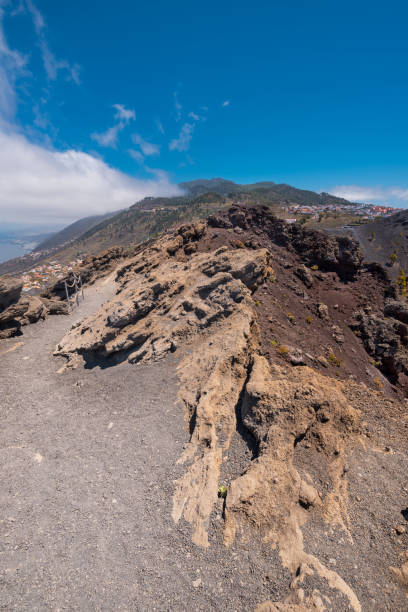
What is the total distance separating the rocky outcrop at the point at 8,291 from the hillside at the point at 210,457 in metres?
3.18

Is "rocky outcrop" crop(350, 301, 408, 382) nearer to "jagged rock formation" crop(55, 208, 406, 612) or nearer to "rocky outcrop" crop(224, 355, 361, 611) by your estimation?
"jagged rock formation" crop(55, 208, 406, 612)

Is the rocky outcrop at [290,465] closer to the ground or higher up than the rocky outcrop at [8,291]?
closer to the ground

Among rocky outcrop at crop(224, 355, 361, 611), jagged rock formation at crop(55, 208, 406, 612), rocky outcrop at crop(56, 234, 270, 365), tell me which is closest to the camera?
rocky outcrop at crop(224, 355, 361, 611)

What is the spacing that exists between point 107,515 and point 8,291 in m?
16.2

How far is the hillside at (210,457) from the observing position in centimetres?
527

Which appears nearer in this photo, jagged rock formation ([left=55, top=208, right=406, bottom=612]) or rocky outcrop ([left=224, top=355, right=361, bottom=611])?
rocky outcrop ([left=224, top=355, right=361, bottom=611])

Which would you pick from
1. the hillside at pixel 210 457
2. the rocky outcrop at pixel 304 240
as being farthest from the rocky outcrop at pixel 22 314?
the rocky outcrop at pixel 304 240

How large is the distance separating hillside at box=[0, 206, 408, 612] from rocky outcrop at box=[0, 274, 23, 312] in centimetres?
318

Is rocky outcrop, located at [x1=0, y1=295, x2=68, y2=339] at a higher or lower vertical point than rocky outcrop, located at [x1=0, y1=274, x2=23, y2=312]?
lower

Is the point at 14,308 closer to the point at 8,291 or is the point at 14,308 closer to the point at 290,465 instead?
the point at 8,291

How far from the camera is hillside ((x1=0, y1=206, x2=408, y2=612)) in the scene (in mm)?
A: 5273

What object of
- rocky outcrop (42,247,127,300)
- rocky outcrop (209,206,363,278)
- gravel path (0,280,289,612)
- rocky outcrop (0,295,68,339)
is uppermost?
rocky outcrop (209,206,363,278)

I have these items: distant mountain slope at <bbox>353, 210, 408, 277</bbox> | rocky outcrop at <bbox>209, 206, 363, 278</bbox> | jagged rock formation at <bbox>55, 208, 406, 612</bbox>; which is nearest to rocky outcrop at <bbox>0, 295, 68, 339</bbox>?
jagged rock formation at <bbox>55, 208, 406, 612</bbox>

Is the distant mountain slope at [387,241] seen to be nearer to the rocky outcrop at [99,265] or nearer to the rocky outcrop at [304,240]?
the rocky outcrop at [304,240]
